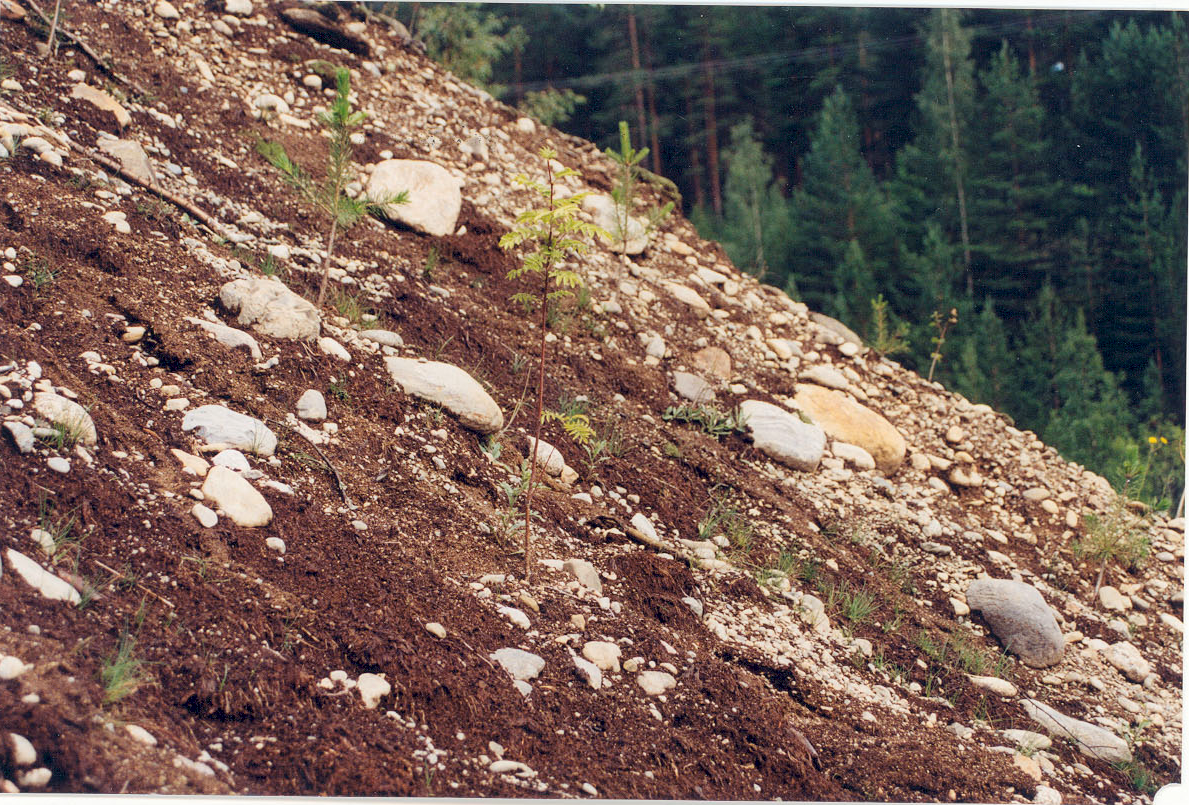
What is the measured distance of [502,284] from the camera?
168 inches

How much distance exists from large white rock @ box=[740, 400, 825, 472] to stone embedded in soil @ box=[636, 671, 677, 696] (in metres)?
1.81

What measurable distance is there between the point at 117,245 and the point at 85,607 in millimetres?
1690

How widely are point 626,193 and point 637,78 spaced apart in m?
7.22

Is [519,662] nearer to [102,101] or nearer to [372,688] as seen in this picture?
[372,688]

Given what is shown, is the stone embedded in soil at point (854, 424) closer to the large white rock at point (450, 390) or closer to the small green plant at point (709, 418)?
the small green plant at point (709, 418)

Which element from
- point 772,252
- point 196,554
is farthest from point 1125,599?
point 772,252

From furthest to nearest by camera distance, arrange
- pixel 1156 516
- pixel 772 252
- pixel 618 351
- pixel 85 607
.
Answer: pixel 772 252, pixel 1156 516, pixel 618 351, pixel 85 607

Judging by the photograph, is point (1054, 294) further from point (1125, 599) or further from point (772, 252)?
point (1125, 599)

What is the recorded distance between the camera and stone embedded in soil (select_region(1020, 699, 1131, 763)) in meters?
2.88

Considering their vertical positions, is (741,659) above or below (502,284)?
below

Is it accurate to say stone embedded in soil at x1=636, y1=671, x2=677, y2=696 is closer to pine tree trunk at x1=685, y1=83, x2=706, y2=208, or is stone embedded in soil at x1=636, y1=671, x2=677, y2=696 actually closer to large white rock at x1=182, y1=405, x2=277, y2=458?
large white rock at x1=182, y1=405, x2=277, y2=458

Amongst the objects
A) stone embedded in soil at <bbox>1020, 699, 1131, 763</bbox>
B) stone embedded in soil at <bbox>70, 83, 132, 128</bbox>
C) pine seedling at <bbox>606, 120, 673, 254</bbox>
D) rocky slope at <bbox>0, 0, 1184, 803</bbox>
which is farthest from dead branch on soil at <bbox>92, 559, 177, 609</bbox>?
pine seedling at <bbox>606, 120, 673, 254</bbox>

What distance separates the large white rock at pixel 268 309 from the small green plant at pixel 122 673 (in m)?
1.46

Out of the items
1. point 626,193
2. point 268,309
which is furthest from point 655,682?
point 626,193
